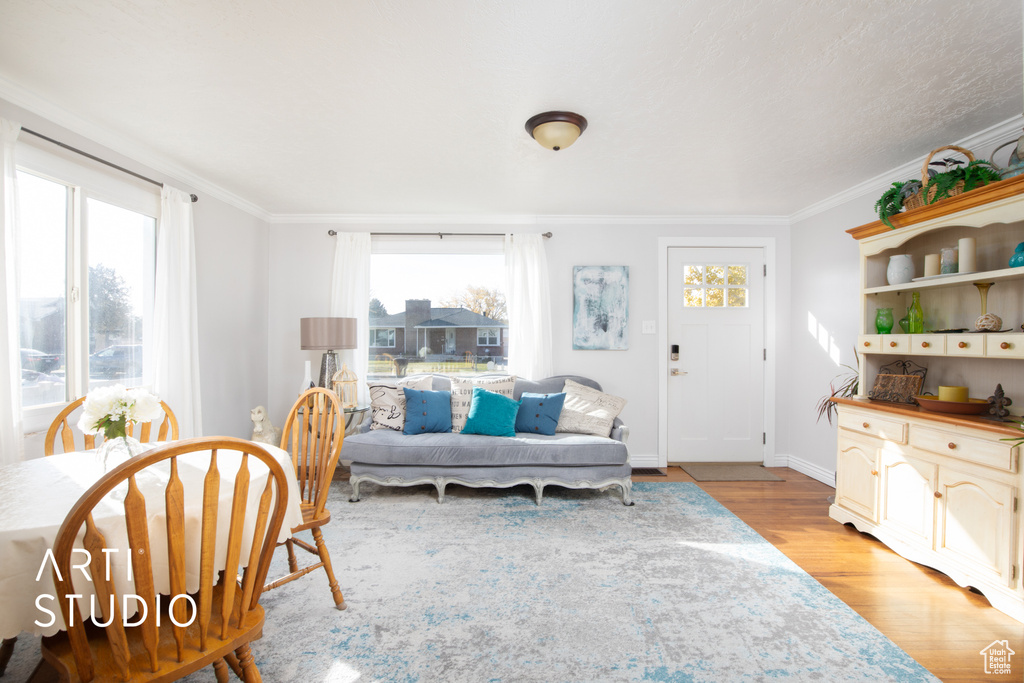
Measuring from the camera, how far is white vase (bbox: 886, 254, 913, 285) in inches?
114

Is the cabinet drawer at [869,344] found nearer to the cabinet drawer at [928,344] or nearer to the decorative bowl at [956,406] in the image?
the cabinet drawer at [928,344]

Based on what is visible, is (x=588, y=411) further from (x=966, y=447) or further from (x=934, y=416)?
(x=966, y=447)

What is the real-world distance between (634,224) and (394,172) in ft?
7.90

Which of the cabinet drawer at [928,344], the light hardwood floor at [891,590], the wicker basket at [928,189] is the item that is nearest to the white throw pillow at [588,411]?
the light hardwood floor at [891,590]

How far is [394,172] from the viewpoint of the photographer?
336cm

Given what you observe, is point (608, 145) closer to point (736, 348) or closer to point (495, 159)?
point (495, 159)

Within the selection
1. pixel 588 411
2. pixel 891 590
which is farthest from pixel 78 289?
pixel 891 590

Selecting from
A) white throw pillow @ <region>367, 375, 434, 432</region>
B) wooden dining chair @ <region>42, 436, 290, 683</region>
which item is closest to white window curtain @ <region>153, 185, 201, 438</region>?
white throw pillow @ <region>367, 375, 434, 432</region>

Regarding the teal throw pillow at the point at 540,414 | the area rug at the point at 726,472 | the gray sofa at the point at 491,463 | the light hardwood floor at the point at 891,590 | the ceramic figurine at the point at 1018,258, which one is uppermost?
the ceramic figurine at the point at 1018,258

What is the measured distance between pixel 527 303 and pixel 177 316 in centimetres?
280

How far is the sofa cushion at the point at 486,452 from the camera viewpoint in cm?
347

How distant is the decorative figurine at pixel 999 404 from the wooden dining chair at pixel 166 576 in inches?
131

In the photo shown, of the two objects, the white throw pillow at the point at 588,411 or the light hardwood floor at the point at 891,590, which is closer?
the light hardwood floor at the point at 891,590

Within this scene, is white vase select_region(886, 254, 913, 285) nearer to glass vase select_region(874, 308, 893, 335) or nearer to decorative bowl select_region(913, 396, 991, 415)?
glass vase select_region(874, 308, 893, 335)
